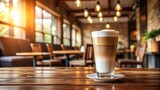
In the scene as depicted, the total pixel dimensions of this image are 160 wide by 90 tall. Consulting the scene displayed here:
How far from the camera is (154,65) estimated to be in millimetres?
3875

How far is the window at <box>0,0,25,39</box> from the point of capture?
205 inches

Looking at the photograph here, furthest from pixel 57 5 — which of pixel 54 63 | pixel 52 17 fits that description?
pixel 54 63

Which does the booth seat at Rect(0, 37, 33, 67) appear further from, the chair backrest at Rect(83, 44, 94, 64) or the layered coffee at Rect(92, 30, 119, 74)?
the layered coffee at Rect(92, 30, 119, 74)

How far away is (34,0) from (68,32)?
6.20 metres

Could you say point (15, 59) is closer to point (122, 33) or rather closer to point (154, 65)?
point (154, 65)

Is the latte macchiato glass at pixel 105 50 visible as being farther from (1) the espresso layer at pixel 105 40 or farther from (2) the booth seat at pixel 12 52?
(2) the booth seat at pixel 12 52

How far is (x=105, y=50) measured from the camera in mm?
836

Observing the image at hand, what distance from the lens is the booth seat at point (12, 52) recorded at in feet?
13.7

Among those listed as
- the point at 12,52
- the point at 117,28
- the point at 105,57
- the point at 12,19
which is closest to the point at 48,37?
the point at 12,19

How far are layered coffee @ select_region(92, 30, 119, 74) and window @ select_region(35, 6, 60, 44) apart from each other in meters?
6.87

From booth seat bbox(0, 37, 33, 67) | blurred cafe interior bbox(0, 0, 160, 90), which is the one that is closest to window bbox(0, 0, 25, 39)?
blurred cafe interior bbox(0, 0, 160, 90)

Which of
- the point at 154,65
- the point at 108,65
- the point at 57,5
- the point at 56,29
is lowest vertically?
the point at 154,65

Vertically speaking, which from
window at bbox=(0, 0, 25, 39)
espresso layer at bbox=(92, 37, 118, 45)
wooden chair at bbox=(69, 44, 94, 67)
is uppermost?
window at bbox=(0, 0, 25, 39)

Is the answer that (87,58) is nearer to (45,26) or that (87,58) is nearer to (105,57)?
(105,57)
